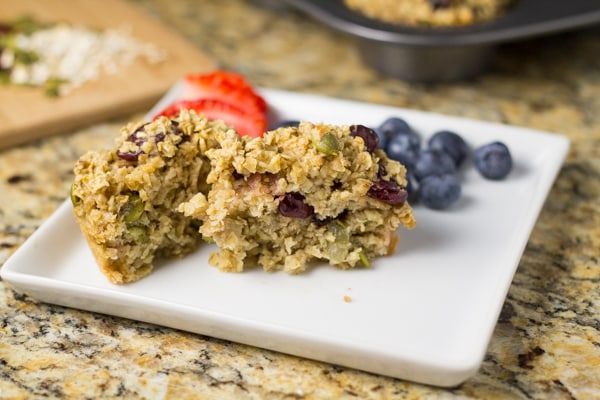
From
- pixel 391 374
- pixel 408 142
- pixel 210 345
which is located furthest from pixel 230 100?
pixel 391 374

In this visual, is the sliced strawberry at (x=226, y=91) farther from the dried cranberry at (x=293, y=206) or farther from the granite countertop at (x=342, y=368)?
the dried cranberry at (x=293, y=206)

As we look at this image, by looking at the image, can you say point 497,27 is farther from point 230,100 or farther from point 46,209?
point 46,209

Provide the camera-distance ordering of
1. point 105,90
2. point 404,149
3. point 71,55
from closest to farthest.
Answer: point 404,149
point 105,90
point 71,55

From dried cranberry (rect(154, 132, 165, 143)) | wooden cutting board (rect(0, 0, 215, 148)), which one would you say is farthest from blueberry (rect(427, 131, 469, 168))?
wooden cutting board (rect(0, 0, 215, 148))

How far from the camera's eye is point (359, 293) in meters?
1.67

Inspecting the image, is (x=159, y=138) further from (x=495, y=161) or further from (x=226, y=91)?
(x=495, y=161)

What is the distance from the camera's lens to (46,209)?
212cm

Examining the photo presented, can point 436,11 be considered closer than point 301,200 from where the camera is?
No

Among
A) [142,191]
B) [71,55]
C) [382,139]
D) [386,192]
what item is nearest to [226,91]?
[382,139]

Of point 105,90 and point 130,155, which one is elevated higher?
point 130,155

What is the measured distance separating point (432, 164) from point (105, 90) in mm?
1132

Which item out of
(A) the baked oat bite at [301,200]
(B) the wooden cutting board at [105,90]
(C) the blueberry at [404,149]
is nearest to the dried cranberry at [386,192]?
(A) the baked oat bite at [301,200]

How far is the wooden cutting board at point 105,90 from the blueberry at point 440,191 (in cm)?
101

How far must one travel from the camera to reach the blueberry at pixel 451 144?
2072mm
